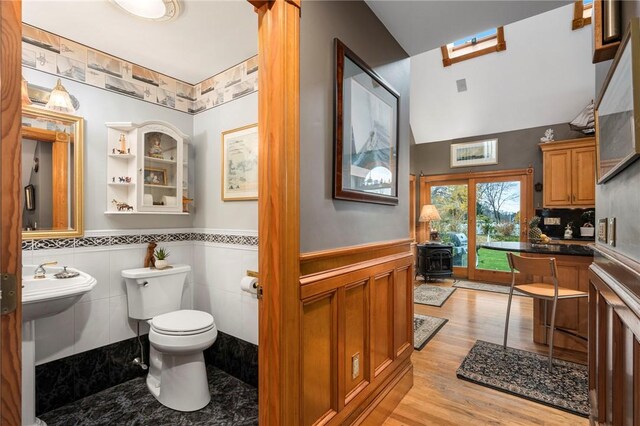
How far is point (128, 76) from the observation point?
8.02 ft

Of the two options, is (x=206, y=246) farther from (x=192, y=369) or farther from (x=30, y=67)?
(x=30, y=67)

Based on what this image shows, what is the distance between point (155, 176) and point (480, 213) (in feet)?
18.4

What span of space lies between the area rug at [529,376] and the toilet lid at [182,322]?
79.1 inches

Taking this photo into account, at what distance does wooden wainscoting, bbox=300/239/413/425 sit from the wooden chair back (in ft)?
3.88

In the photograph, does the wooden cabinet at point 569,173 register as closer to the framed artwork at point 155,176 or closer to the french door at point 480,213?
the french door at point 480,213

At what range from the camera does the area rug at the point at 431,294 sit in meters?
4.36

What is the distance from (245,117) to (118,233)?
1379 mm

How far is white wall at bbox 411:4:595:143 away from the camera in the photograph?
445 centimetres

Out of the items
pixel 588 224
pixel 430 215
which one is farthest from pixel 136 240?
pixel 588 224

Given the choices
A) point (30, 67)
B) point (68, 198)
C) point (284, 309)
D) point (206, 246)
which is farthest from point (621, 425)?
point (30, 67)

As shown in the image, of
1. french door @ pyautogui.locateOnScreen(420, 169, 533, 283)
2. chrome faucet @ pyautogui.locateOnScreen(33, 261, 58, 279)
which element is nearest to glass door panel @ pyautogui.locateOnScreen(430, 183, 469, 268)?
french door @ pyautogui.locateOnScreen(420, 169, 533, 283)

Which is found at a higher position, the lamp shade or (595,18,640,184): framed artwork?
(595,18,640,184): framed artwork

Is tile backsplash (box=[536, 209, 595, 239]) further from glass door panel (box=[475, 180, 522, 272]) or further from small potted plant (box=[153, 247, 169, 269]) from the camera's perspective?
small potted plant (box=[153, 247, 169, 269])

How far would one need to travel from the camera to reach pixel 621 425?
0.95m
